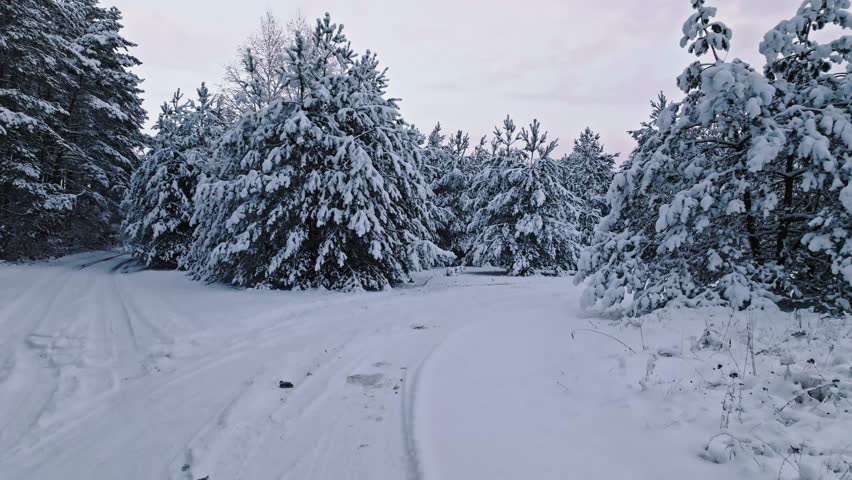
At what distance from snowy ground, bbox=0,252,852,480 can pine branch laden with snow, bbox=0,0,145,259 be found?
13883mm

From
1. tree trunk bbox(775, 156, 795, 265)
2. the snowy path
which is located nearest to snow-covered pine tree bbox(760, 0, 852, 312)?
tree trunk bbox(775, 156, 795, 265)

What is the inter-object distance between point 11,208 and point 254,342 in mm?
17990

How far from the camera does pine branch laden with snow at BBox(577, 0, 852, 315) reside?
17.6 ft

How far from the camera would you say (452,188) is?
24.2 m

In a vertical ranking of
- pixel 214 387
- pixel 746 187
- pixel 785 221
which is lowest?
pixel 214 387

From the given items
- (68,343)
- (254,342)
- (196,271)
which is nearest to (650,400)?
(254,342)

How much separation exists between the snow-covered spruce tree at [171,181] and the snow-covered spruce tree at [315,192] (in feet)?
23.2

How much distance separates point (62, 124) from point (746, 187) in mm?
25210

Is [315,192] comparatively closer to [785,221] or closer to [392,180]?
[392,180]

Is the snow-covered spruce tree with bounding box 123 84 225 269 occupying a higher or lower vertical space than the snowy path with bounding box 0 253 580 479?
higher

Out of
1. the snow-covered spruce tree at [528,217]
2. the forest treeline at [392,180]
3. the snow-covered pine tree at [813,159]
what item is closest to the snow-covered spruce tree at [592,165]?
the forest treeline at [392,180]

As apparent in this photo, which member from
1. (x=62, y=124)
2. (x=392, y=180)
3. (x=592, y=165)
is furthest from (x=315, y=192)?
(x=592, y=165)

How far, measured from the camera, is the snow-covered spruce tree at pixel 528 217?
56.9 feet

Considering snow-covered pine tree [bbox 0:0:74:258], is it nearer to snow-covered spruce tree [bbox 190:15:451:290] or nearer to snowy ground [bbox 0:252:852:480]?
snow-covered spruce tree [bbox 190:15:451:290]
